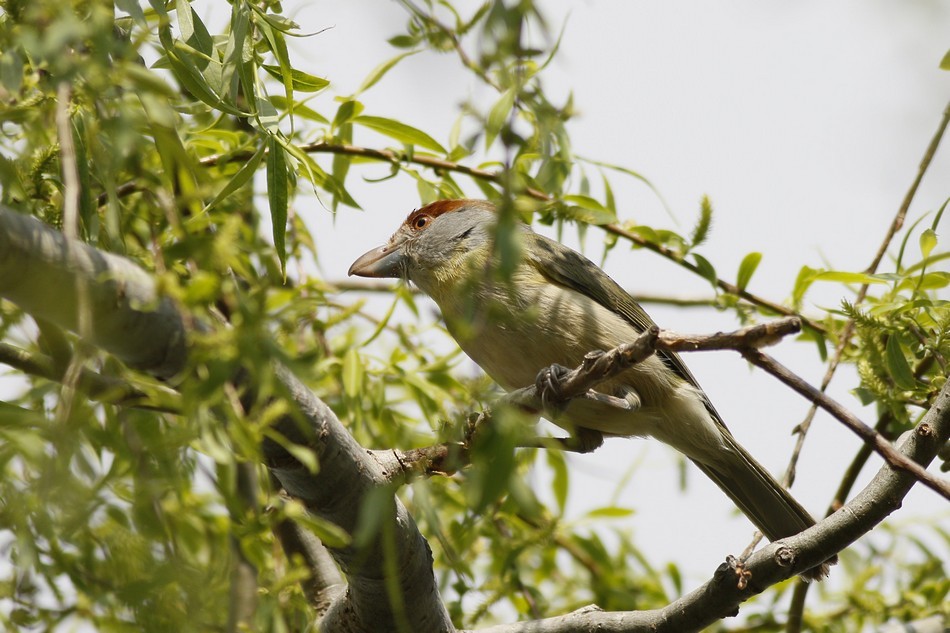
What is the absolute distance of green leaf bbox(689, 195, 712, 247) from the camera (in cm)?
375

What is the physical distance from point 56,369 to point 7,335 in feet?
1.91

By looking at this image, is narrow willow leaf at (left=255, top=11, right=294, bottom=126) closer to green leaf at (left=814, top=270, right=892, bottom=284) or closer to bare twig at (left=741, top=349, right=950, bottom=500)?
bare twig at (left=741, top=349, right=950, bottom=500)

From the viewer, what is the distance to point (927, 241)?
3299 mm

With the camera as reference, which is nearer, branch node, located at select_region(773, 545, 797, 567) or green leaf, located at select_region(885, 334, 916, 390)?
branch node, located at select_region(773, 545, 797, 567)

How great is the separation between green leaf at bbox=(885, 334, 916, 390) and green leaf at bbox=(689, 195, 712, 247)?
0.91 m

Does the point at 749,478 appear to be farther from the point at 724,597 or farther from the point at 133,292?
the point at 133,292

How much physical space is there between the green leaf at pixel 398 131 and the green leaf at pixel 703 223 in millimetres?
1134

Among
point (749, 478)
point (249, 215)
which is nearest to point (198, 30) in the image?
point (249, 215)

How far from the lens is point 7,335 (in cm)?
264

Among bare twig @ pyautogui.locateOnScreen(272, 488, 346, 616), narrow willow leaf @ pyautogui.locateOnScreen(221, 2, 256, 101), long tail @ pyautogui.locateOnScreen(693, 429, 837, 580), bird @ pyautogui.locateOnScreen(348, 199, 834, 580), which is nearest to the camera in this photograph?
narrow willow leaf @ pyautogui.locateOnScreen(221, 2, 256, 101)

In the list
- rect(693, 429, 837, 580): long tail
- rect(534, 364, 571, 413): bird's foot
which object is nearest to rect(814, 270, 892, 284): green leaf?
rect(693, 429, 837, 580): long tail

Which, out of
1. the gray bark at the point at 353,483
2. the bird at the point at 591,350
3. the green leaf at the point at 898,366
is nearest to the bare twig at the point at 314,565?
the gray bark at the point at 353,483

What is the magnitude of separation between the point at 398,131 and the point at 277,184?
121 cm

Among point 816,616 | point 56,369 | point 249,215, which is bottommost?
point 56,369
